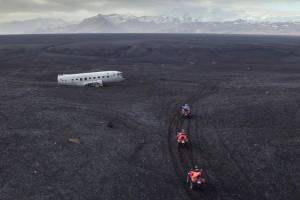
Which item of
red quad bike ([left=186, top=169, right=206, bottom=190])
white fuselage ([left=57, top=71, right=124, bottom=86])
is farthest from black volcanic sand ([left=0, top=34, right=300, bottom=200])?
white fuselage ([left=57, top=71, right=124, bottom=86])

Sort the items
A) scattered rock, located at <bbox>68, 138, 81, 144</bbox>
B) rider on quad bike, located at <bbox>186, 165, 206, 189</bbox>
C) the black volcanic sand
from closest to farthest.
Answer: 1. rider on quad bike, located at <bbox>186, 165, 206, 189</bbox>
2. the black volcanic sand
3. scattered rock, located at <bbox>68, 138, 81, 144</bbox>

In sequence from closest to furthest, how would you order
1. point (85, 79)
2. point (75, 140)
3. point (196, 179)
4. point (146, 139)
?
point (196, 179), point (75, 140), point (146, 139), point (85, 79)

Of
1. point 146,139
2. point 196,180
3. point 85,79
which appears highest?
point 85,79

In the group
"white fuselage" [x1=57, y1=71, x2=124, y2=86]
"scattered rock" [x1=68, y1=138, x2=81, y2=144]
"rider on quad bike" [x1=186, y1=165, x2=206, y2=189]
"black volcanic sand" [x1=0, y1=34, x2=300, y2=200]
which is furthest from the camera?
"white fuselage" [x1=57, y1=71, x2=124, y2=86]

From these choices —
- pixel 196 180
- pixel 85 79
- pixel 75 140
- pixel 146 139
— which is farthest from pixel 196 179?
pixel 85 79

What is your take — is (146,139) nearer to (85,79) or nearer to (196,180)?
(196,180)

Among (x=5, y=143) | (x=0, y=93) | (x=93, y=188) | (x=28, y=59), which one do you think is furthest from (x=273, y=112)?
(x=28, y=59)

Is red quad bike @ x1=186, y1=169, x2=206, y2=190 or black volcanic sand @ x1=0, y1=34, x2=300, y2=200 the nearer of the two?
red quad bike @ x1=186, y1=169, x2=206, y2=190

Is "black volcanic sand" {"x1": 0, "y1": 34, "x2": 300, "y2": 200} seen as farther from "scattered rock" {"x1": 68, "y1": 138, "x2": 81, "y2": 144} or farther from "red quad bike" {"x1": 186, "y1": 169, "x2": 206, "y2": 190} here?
"red quad bike" {"x1": 186, "y1": 169, "x2": 206, "y2": 190}

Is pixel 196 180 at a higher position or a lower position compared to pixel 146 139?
higher

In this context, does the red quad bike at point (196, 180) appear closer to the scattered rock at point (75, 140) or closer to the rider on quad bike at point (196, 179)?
the rider on quad bike at point (196, 179)
